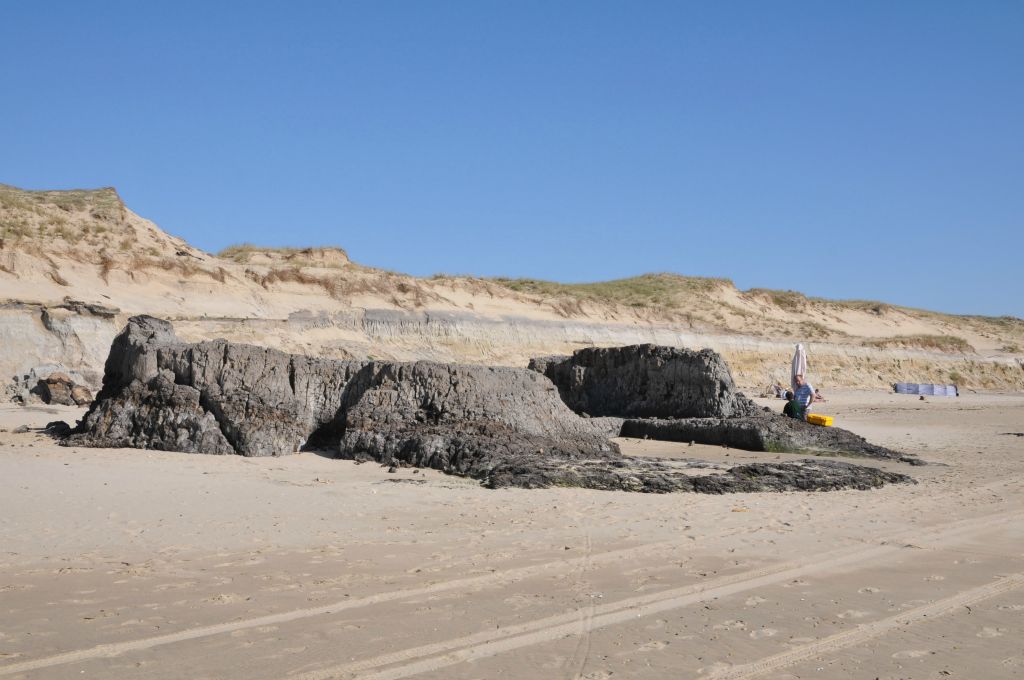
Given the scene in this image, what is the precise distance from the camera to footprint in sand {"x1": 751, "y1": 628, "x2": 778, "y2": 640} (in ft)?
13.4

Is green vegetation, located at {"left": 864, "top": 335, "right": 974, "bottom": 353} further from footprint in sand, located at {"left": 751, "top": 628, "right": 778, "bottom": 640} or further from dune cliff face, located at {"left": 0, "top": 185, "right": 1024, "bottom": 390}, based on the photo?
footprint in sand, located at {"left": 751, "top": 628, "right": 778, "bottom": 640}

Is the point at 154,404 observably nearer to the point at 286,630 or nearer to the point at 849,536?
the point at 286,630

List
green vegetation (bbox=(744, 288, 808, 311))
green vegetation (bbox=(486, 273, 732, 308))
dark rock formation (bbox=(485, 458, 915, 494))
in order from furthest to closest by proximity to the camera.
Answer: green vegetation (bbox=(744, 288, 808, 311)), green vegetation (bbox=(486, 273, 732, 308)), dark rock formation (bbox=(485, 458, 915, 494))

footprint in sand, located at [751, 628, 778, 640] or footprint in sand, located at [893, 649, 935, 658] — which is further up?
footprint in sand, located at [893, 649, 935, 658]

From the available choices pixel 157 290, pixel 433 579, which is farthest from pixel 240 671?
pixel 157 290

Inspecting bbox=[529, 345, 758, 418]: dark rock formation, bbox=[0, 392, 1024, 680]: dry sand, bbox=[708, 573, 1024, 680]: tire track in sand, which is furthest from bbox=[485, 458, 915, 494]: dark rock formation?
bbox=[529, 345, 758, 418]: dark rock formation

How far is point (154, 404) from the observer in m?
9.87

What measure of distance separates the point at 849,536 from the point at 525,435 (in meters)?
4.61

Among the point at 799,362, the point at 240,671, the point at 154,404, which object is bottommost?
the point at 240,671

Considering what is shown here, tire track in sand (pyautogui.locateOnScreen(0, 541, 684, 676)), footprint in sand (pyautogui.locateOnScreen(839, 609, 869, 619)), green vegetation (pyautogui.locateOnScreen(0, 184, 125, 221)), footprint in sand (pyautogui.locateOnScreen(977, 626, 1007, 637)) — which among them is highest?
green vegetation (pyautogui.locateOnScreen(0, 184, 125, 221))

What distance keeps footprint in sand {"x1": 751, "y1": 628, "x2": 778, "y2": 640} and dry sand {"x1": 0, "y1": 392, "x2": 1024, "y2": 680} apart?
2cm

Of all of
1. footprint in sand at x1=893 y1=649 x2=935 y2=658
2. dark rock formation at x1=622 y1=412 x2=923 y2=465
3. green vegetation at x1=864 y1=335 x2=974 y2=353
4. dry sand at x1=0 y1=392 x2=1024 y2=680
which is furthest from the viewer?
green vegetation at x1=864 y1=335 x2=974 y2=353

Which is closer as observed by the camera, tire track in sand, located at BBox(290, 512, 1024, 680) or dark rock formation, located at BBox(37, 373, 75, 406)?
tire track in sand, located at BBox(290, 512, 1024, 680)

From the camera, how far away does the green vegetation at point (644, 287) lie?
44875 mm
